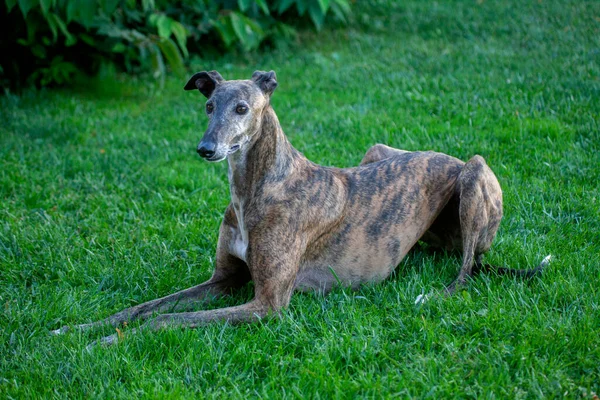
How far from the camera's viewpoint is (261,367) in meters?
3.65

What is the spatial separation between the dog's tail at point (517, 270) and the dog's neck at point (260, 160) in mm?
1544

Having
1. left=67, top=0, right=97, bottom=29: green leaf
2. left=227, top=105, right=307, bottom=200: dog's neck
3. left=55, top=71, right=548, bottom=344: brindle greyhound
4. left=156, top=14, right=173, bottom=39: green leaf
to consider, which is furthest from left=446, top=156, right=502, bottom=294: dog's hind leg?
left=156, top=14, right=173, bottom=39: green leaf

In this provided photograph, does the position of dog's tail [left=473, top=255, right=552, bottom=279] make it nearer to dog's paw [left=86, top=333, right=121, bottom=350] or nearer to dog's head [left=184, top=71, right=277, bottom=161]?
dog's head [left=184, top=71, right=277, bottom=161]

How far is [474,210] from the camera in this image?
4523mm

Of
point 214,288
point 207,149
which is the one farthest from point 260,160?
point 214,288

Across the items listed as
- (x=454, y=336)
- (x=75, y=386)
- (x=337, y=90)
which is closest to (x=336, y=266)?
(x=454, y=336)

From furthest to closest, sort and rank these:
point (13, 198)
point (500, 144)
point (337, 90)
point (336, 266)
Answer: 1. point (337, 90)
2. point (500, 144)
3. point (13, 198)
4. point (336, 266)

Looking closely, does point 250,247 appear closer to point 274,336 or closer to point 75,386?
point 274,336

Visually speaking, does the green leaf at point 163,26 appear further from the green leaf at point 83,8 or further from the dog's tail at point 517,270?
the dog's tail at point 517,270

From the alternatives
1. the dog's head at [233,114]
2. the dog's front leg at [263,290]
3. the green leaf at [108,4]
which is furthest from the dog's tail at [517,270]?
the green leaf at [108,4]

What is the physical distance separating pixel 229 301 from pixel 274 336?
0.68m

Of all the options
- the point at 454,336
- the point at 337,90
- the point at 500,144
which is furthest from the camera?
the point at 337,90

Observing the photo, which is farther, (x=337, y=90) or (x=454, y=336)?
(x=337, y=90)

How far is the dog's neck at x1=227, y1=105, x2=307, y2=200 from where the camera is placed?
4152mm
